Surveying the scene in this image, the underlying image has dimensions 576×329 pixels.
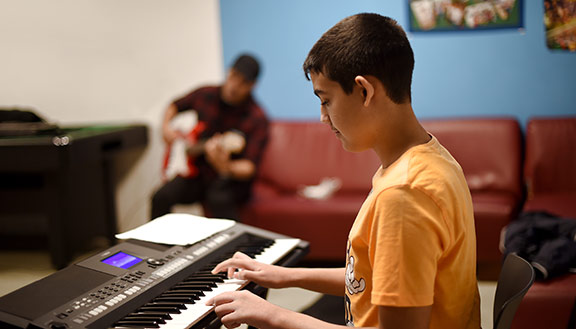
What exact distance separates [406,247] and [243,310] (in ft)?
1.24

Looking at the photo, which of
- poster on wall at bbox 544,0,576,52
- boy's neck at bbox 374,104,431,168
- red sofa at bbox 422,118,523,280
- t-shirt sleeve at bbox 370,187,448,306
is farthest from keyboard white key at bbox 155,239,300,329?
poster on wall at bbox 544,0,576,52

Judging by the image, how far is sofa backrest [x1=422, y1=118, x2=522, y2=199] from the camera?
3.73 metres

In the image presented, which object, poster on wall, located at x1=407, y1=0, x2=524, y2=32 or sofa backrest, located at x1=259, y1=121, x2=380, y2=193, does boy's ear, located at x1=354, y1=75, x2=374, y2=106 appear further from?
poster on wall, located at x1=407, y1=0, x2=524, y2=32

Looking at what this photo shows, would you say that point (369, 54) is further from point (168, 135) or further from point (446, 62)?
point (446, 62)

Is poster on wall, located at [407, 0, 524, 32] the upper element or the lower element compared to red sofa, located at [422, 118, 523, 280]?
upper

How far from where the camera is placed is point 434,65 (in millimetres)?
4016

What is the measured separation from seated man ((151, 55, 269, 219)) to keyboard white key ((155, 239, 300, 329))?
189cm

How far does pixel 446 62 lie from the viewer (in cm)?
400

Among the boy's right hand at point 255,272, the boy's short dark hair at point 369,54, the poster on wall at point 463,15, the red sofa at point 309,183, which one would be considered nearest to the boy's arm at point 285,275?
the boy's right hand at point 255,272

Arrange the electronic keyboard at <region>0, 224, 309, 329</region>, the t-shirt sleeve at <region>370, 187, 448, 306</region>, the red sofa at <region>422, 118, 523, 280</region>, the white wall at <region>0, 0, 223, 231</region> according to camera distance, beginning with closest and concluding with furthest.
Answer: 1. the t-shirt sleeve at <region>370, 187, 448, 306</region>
2. the electronic keyboard at <region>0, 224, 309, 329</region>
3. the white wall at <region>0, 0, 223, 231</region>
4. the red sofa at <region>422, 118, 523, 280</region>

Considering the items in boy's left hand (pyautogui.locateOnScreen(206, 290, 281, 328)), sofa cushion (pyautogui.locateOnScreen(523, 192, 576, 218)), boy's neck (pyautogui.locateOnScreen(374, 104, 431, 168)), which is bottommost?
sofa cushion (pyautogui.locateOnScreen(523, 192, 576, 218))

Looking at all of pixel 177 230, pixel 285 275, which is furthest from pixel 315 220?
pixel 285 275

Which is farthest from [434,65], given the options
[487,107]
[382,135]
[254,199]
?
[382,135]

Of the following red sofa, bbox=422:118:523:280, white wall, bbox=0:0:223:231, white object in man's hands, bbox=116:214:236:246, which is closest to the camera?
white object in man's hands, bbox=116:214:236:246
